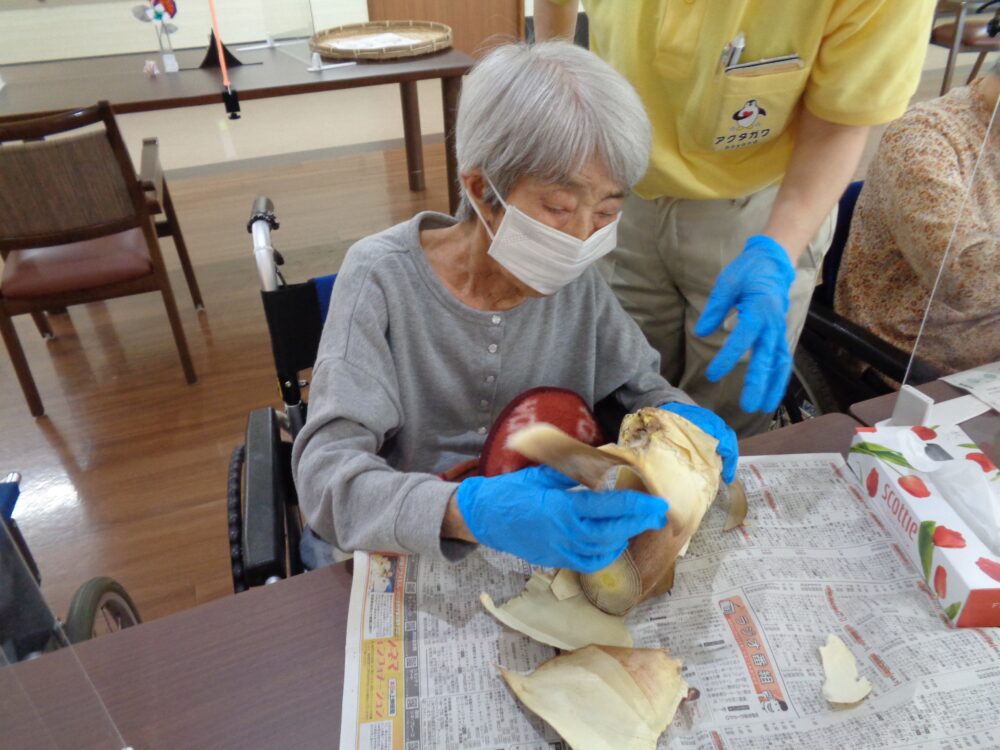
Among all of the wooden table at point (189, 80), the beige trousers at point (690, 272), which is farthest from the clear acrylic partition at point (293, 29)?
the beige trousers at point (690, 272)

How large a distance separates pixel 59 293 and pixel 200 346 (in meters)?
0.62

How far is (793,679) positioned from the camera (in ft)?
2.59

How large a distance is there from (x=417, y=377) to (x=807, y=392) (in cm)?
96

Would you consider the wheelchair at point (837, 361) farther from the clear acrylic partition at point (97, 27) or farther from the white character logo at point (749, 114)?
the clear acrylic partition at point (97, 27)

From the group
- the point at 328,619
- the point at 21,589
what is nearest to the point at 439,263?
the point at 328,619

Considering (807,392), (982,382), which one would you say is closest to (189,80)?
(807,392)

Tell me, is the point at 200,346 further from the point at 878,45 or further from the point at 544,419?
the point at 878,45

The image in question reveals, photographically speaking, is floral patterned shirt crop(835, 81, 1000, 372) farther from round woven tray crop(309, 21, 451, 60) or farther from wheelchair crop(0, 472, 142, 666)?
round woven tray crop(309, 21, 451, 60)

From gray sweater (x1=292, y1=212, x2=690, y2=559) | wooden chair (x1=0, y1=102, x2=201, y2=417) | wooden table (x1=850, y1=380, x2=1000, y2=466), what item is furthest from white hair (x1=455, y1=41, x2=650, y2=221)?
wooden chair (x1=0, y1=102, x2=201, y2=417)

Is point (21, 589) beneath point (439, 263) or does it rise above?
beneath

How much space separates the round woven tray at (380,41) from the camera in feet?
9.84

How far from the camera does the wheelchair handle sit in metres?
1.27

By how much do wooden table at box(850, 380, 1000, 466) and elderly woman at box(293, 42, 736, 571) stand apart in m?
0.32

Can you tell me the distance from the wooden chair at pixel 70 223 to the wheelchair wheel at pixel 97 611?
1.41m
